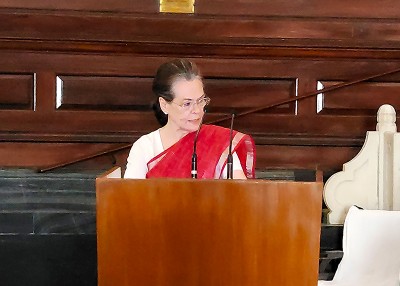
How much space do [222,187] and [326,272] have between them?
142 centimetres

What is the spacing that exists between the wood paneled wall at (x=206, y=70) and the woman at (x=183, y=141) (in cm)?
122

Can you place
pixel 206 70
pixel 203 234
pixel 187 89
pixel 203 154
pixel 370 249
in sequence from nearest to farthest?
pixel 203 234
pixel 203 154
pixel 187 89
pixel 370 249
pixel 206 70

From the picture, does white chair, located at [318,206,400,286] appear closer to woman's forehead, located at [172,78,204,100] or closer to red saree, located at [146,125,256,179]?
red saree, located at [146,125,256,179]

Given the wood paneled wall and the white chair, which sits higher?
the wood paneled wall

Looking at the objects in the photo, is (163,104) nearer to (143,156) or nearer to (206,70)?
(143,156)

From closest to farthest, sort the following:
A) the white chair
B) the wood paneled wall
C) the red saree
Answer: the red saree → the white chair → the wood paneled wall

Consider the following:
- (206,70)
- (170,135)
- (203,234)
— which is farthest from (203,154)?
(206,70)

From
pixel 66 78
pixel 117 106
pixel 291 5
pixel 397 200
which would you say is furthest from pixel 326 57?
pixel 66 78

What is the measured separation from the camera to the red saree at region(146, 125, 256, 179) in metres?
1.92

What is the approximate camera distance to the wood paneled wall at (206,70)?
10.8 ft

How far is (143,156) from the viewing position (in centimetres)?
204

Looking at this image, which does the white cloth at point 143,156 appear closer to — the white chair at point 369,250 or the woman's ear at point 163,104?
the woman's ear at point 163,104

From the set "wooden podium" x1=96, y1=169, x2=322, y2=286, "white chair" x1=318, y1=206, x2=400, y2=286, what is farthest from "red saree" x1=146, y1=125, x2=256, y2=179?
"white chair" x1=318, y1=206, x2=400, y2=286

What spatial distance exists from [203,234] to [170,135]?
2.50ft
